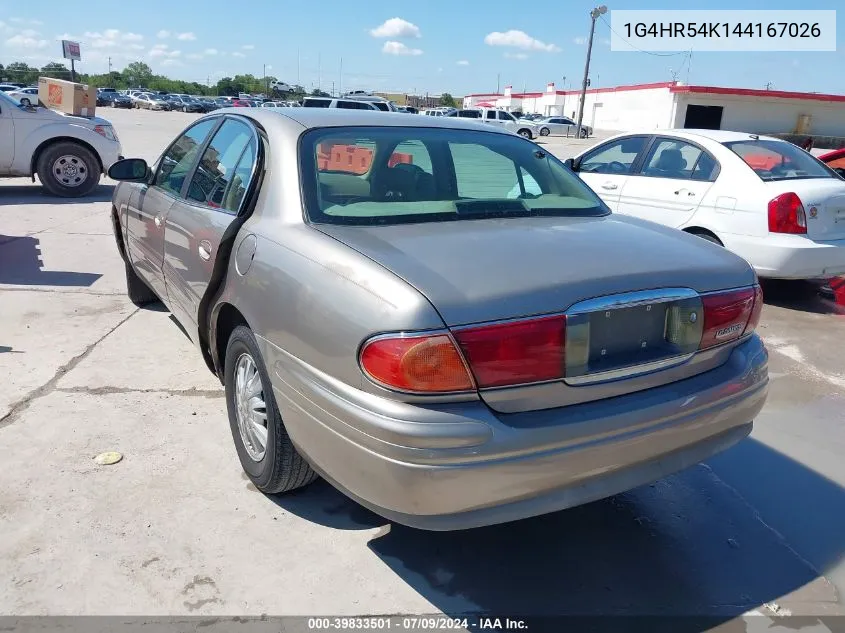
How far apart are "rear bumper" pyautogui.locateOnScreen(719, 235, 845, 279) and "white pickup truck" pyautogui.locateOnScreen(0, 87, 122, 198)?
9817mm

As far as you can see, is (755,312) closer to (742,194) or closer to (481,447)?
(481,447)

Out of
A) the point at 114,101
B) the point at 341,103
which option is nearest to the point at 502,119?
the point at 341,103

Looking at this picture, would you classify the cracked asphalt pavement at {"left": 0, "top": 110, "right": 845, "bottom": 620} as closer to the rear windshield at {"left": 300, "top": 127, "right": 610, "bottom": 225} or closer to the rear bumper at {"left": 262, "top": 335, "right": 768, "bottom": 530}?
the rear bumper at {"left": 262, "top": 335, "right": 768, "bottom": 530}

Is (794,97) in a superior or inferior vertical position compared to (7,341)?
superior

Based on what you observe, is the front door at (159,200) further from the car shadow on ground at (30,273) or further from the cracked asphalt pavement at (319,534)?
the car shadow on ground at (30,273)

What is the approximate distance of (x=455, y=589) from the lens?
2.60 m

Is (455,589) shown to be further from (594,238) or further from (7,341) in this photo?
(7,341)

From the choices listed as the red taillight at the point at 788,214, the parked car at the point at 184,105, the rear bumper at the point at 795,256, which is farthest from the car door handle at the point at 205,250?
the parked car at the point at 184,105

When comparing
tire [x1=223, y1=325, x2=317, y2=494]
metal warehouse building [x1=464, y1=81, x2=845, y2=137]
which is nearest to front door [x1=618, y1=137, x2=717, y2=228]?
tire [x1=223, y1=325, x2=317, y2=494]

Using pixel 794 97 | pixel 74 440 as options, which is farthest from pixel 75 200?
pixel 794 97

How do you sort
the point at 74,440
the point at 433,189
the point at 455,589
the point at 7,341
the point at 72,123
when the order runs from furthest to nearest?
1. the point at 72,123
2. the point at 7,341
3. the point at 74,440
4. the point at 433,189
5. the point at 455,589

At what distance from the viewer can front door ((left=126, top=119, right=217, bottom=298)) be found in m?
4.06

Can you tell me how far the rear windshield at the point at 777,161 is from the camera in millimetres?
6340

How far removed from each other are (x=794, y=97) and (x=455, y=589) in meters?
52.8
